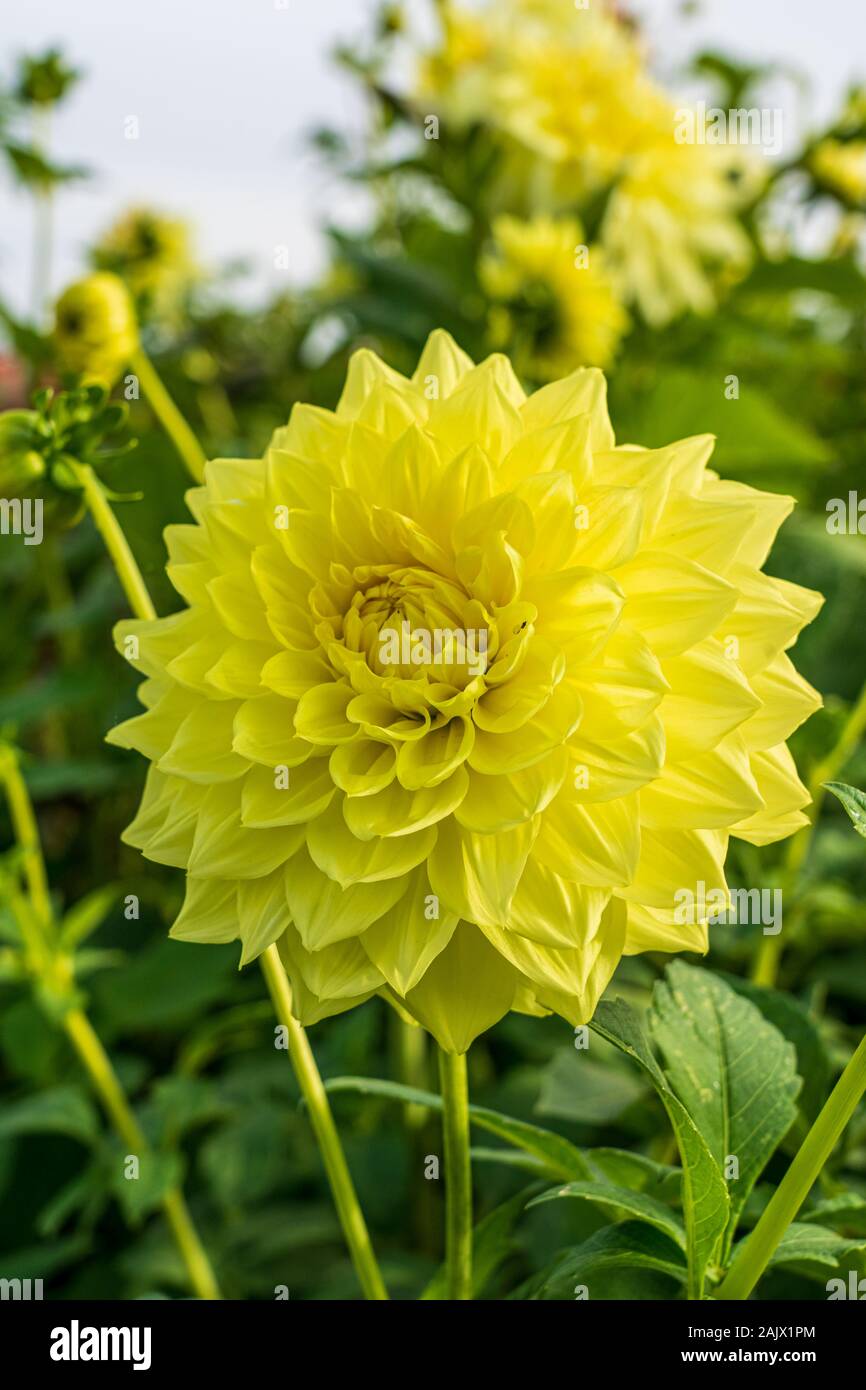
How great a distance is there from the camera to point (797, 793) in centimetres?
43

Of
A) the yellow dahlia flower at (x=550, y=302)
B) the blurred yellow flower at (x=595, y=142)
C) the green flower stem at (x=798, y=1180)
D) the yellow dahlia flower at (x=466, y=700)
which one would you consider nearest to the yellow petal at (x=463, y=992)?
the yellow dahlia flower at (x=466, y=700)

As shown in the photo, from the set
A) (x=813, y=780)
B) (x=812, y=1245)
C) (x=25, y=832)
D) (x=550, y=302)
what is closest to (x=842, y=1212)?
(x=812, y=1245)

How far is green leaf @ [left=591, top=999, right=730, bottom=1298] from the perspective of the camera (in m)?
0.40

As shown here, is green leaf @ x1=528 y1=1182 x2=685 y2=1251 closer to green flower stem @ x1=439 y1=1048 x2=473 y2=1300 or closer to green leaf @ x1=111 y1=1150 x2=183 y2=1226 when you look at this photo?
green flower stem @ x1=439 y1=1048 x2=473 y2=1300

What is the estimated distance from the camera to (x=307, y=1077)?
46 cm

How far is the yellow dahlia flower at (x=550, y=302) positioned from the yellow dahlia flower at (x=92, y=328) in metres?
0.47

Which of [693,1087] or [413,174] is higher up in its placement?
[413,174]

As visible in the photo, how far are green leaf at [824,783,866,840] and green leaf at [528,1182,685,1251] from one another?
0.48 feet

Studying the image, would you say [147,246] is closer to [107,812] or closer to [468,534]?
[107,812]

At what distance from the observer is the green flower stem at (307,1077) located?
0.47 metres

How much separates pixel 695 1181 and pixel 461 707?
0.18 meters

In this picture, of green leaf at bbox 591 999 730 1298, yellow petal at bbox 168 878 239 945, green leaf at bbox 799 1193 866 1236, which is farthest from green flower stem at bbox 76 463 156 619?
green leaf at bbox 799 1193 866 1236
